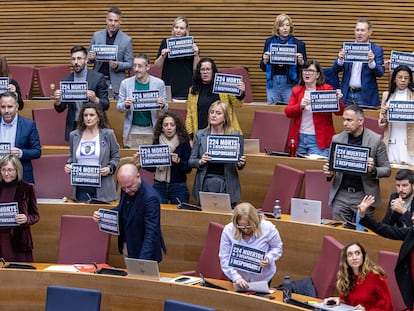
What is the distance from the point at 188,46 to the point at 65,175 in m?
1.62

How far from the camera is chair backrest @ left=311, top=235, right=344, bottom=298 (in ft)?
22.0

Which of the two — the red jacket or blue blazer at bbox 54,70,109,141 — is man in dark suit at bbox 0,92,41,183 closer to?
blue blazer at bbox 54,70,109,141

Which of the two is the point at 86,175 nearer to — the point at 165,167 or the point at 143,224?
the point at 165,167

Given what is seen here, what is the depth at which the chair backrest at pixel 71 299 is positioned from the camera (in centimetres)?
646

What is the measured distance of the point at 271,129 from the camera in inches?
357

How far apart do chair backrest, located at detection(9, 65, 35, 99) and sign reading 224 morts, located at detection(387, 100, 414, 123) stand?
410 cm

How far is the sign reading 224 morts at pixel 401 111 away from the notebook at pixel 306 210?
3.15ft

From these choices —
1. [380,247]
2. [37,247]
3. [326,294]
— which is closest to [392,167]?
[380,247]

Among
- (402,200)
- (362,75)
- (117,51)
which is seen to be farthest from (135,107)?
(402,200)

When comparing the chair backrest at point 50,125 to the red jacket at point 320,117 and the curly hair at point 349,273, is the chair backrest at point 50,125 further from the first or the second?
the curly hair at point 349,273

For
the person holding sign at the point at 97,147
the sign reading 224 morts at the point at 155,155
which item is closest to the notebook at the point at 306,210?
the sign reading 224 morts at the point at 155,155

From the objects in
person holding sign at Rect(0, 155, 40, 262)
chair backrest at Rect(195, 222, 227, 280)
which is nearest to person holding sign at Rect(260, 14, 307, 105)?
chair backrest at Rect(195, 222, 227, 280)

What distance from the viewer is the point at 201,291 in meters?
6.71

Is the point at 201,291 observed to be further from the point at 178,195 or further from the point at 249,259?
the point at 178,195
